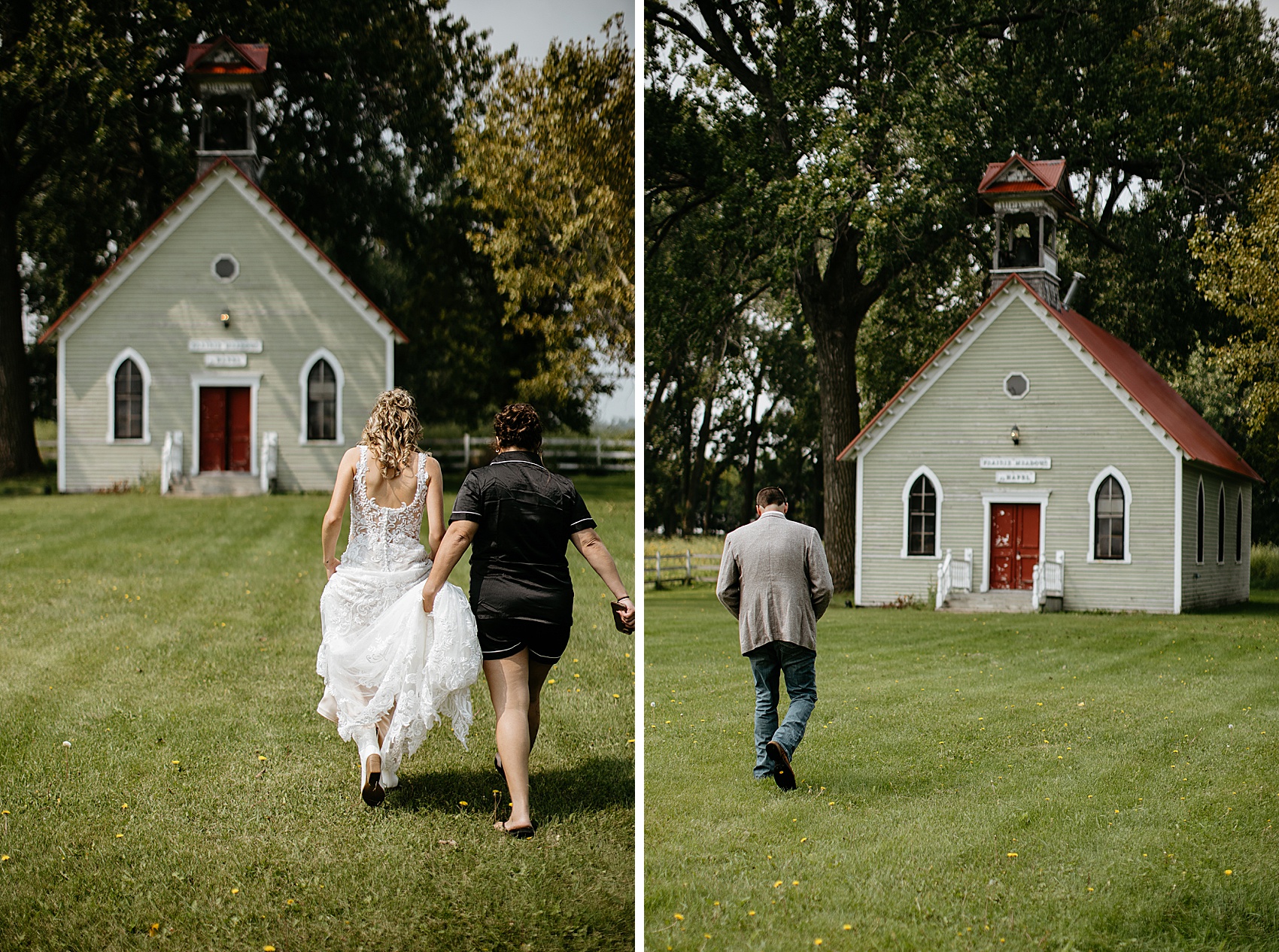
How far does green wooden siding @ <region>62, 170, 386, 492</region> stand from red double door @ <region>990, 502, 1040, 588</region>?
3.63m

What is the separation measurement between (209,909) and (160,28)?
467 centimetres

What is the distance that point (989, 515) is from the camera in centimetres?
387

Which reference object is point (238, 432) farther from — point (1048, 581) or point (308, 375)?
point (1048, 581)

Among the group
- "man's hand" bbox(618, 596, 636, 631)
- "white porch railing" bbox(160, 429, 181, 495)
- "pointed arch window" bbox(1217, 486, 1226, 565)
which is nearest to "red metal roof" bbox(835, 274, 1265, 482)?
"pointed arch window" bbox(1217, 486, 1226, 565)

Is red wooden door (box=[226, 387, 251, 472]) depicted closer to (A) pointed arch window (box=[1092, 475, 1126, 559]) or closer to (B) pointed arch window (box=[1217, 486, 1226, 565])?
(A) pointed arch window (box=[1092, 475, 1126, 559])

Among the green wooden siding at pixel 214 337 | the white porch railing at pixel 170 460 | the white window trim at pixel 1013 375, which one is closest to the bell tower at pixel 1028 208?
the white window trim at pixel 1013 375

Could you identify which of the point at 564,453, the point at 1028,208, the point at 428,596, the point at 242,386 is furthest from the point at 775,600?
the point at 242,386

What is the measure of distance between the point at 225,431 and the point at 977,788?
14.9ft

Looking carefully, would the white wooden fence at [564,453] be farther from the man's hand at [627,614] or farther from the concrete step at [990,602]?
the concrete step at [990,602]

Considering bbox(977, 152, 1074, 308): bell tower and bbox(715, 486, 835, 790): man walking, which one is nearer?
bbox(715, 486, 835, 790): man walking

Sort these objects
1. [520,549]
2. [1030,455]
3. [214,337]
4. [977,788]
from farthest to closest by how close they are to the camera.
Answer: [214,337]
[1030,455]
[520,549]
[977,788]

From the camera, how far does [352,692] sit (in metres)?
3.75

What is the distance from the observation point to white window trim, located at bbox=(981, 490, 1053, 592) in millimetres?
3844

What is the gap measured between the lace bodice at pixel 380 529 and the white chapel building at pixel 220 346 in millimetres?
2203
